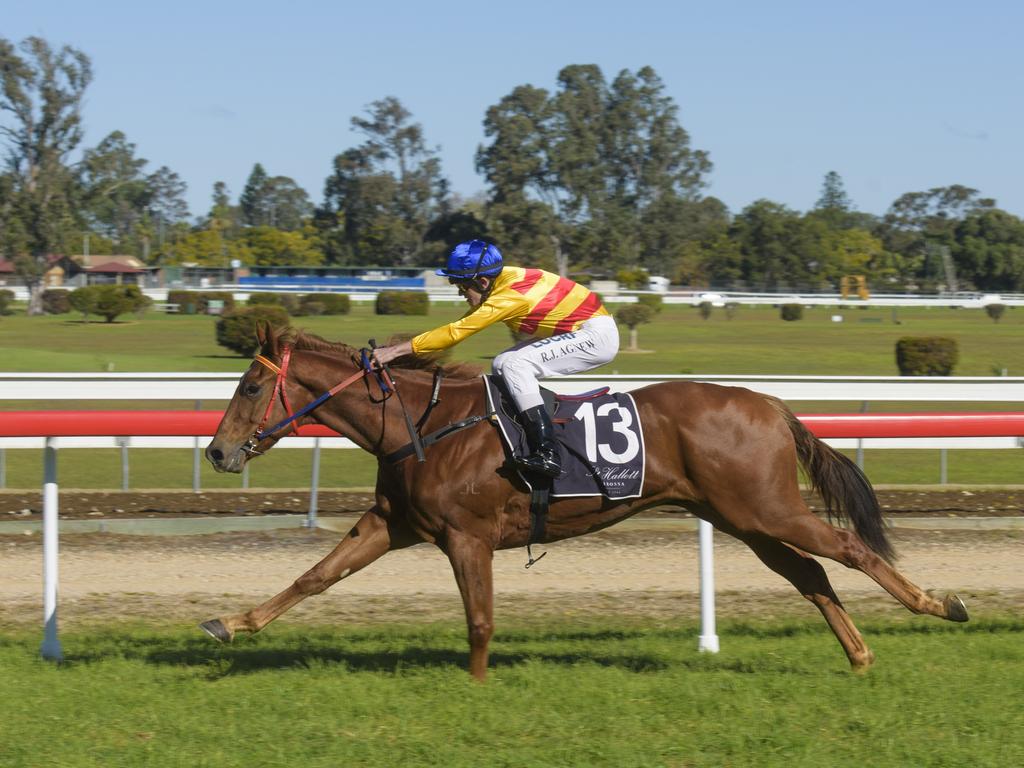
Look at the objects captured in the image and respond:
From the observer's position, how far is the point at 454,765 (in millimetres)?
4168

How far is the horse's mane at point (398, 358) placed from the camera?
→ 568 cm

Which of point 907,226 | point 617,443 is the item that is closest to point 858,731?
point 617,443

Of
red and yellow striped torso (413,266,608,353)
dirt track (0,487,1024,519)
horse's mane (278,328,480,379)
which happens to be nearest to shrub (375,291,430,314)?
dirt track (0,487,1024,519)

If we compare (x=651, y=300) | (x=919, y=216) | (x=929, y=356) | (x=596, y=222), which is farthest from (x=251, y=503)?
(x=919, y=216)

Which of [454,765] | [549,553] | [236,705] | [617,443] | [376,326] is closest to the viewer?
[454,765]

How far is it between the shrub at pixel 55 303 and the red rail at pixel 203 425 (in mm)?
45525

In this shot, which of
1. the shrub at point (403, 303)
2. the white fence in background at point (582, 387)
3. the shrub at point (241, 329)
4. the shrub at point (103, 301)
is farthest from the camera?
the shrub at point (403, 303)

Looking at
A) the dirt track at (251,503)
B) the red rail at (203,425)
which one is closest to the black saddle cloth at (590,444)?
the red rail at (203,425)

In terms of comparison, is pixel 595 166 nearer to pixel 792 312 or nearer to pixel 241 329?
pixel 792 312

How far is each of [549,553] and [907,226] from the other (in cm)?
12092

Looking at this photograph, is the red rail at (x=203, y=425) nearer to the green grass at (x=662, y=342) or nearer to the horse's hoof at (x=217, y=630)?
the horse's hoof at (x=217, y=630)

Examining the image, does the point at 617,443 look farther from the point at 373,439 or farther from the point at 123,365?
the point at 123,365

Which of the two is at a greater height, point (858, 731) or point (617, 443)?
point (617, 443)

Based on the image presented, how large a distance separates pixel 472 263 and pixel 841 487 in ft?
6.60
